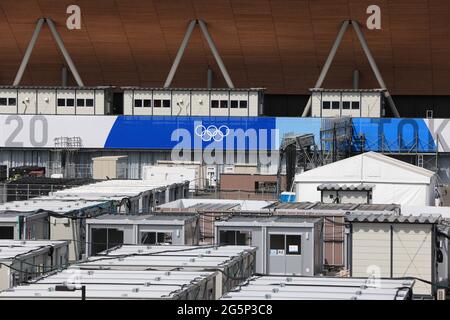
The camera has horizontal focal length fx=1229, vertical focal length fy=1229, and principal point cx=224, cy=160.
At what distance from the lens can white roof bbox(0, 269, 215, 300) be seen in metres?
21.4

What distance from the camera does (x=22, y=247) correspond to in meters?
30.3

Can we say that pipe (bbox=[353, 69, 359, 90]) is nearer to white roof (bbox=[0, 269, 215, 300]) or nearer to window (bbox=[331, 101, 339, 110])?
window (bbox=[331, 101, 339, 110])

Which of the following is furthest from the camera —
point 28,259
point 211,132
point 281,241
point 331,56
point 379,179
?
point 331,56

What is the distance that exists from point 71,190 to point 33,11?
3290 cm

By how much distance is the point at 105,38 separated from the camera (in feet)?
278

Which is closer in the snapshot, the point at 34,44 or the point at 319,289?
the point at 319,289

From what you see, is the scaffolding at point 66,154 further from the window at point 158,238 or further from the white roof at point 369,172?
the window at point 158,238

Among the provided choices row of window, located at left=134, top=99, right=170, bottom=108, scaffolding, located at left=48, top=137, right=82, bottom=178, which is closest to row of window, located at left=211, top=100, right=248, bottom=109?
row of window, located at left=134, top=99, right=170, bottom=108

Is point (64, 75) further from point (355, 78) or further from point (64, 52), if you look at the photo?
point (355, 78)

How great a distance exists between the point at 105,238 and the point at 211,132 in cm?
4476

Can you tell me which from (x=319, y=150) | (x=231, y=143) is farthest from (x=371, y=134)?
(x=231, y=143)

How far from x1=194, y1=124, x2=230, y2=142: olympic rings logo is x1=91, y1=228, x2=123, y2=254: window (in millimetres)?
44365

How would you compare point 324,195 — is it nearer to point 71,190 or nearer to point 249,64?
point 71,190

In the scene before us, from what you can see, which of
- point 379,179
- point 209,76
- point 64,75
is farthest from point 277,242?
point 64,75
